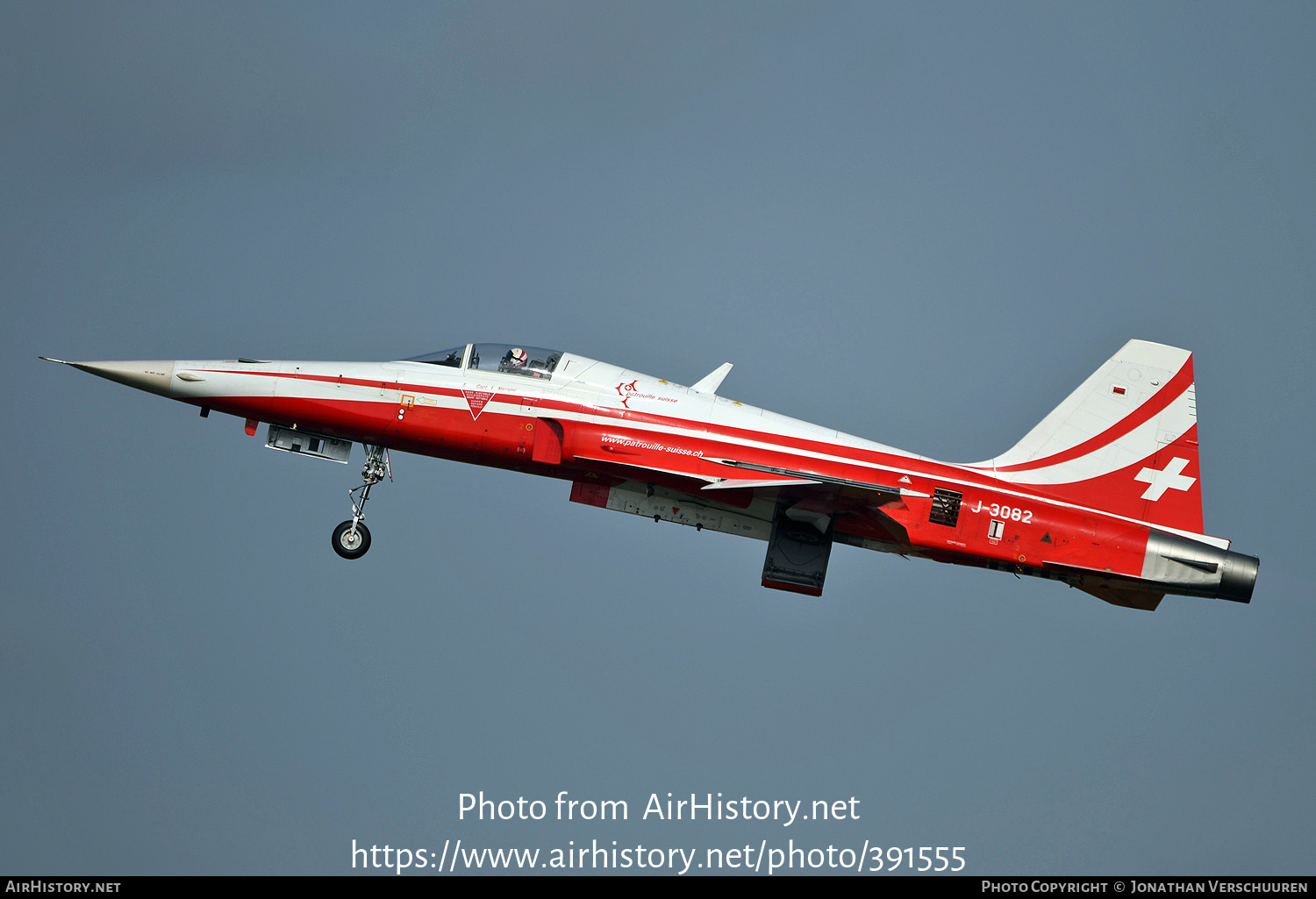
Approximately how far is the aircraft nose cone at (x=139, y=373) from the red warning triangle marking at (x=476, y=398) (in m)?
4.44

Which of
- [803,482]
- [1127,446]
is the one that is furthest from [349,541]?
[1127,446]

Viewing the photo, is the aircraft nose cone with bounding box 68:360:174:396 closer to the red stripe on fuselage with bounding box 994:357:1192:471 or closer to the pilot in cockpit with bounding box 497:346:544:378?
the pilot in cockpit with bounding box 497:346:544:378

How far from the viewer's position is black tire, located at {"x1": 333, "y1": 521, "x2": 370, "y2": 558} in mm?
19812

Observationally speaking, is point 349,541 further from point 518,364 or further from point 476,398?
point 518,364

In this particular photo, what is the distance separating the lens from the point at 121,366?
1875 centimetres

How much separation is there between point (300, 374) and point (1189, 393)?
14.4 metres

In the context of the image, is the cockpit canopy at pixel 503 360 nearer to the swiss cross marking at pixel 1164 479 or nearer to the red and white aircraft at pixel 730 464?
the red and white aircraft at pixel 730 464

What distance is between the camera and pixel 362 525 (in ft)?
65.6

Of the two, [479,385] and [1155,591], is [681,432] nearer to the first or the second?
[479,385]

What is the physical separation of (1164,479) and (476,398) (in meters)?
11.2

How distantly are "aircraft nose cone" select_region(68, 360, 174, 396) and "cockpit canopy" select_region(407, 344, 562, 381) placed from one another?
3716mm

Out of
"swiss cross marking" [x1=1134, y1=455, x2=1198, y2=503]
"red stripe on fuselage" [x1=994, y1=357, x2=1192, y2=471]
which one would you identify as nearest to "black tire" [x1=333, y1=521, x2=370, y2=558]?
"red stripe on fuselage" [x1=994, y1=357, x2=1192, y2=471]

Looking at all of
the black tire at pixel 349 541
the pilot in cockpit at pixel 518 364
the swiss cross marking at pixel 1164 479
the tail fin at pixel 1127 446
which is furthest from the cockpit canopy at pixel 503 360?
the swiss cross marking at pixel 1164 479

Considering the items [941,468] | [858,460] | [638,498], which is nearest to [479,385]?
[638,498]
